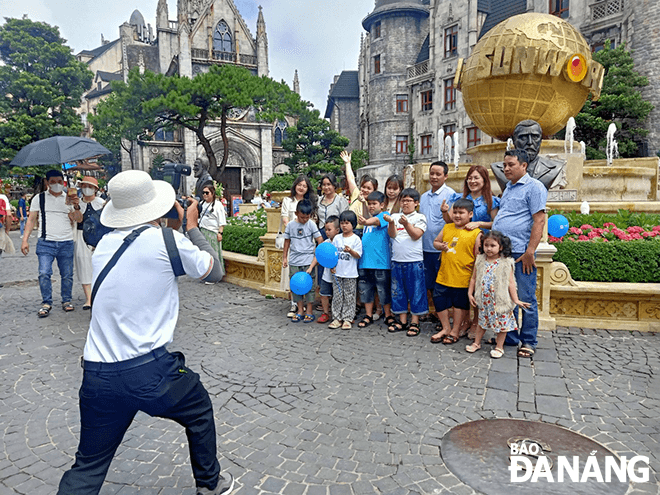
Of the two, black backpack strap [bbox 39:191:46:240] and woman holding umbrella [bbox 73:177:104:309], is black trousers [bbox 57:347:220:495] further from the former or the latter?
black backpack strap [bbox 39:191:46:240]

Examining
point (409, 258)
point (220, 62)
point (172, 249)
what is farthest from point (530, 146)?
point (220, 62)

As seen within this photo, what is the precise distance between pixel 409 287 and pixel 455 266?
0.76 m

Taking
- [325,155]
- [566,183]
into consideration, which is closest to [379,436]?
[566,183]

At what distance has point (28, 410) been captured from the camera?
4.08 meters

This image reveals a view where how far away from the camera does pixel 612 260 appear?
6.18 metres

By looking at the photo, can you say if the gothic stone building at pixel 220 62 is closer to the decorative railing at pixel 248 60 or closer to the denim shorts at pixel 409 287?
the decorative railing at pixel 248 60

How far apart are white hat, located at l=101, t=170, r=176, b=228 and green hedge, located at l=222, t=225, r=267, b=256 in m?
6.74

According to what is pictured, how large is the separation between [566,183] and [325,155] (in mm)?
27484

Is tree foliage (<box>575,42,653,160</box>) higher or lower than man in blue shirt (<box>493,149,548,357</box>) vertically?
higher

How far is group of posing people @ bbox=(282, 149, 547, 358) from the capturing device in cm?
506

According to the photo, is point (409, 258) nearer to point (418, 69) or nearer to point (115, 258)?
point (115, 258)

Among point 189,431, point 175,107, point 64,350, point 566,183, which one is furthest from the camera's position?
point 175,107

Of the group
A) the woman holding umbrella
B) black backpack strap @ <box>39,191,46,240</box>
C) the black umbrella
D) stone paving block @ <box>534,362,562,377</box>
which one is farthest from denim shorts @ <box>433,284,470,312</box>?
black backpack strap @ <box>39,191,46,240</box>

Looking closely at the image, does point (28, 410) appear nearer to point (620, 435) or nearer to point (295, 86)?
point (620, 435)
